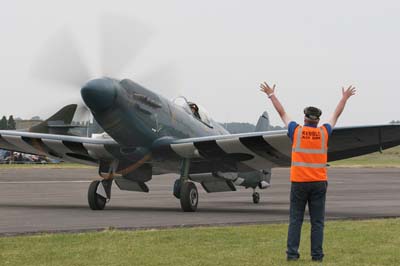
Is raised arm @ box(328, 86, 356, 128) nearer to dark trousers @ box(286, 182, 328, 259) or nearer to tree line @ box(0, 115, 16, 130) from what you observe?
dark trousers @ box(286, 182, 328, 259)

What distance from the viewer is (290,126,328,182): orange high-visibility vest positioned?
311 inches

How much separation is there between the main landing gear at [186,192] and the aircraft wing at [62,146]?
1.57m

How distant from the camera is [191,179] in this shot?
17.5 m

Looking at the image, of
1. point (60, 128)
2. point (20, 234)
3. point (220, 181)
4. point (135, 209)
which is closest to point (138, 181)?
point (135, 209)

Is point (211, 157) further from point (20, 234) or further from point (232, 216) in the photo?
point (20, 234)

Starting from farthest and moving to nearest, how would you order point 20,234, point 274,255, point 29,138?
point 29,138
point 20,234
point 274,255

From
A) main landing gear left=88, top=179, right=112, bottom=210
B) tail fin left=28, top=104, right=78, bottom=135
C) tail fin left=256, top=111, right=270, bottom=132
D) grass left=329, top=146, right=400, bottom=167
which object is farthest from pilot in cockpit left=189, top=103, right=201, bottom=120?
grass left=329, top=146, right=400, bottom=167

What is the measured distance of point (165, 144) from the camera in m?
16.2

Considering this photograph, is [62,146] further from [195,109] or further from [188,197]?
[188,197]

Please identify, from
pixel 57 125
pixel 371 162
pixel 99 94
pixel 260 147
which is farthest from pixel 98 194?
pixel 371 162

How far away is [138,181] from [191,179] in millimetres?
1287

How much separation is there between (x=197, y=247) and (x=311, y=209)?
1550 millimetres

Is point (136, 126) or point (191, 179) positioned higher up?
point (136, 126)

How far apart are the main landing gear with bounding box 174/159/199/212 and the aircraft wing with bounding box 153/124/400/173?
329 millimetres
